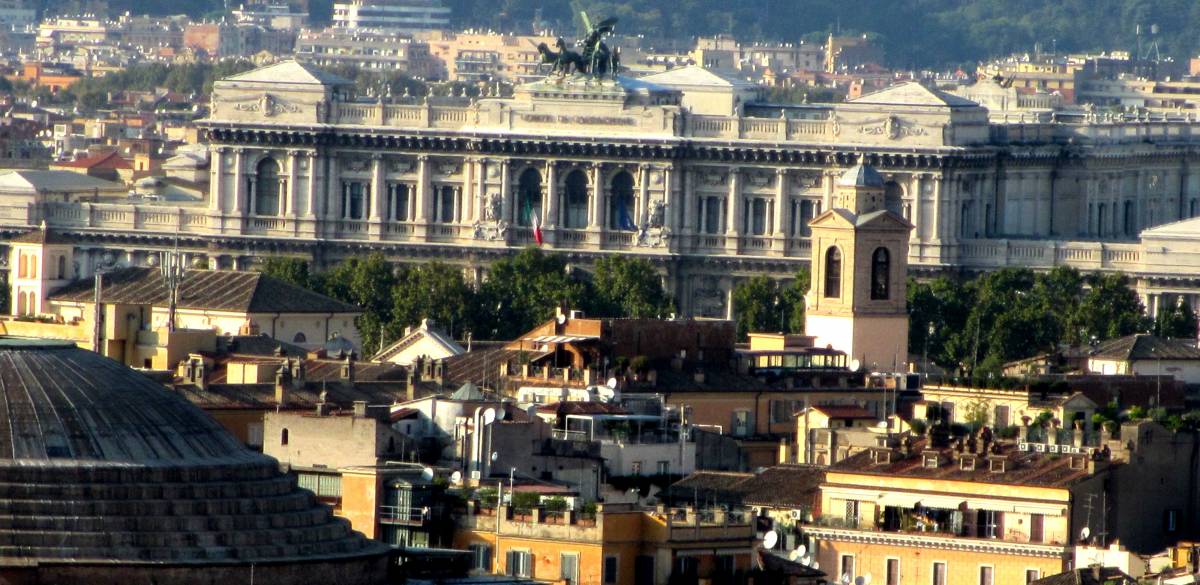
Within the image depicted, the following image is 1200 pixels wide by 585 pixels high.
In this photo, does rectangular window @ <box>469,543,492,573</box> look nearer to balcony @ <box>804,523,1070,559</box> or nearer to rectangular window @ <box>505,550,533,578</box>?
rectangular window @ <box>505,550,533,578</box>

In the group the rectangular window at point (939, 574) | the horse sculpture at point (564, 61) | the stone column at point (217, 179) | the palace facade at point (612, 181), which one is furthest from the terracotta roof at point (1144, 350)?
the stone column at point (217, 179)

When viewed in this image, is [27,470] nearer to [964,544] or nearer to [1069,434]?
[964,544]

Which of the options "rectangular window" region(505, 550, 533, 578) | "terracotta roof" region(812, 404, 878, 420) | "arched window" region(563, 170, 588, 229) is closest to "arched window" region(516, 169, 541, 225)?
"arched window" region(563, 170, 588, 229)

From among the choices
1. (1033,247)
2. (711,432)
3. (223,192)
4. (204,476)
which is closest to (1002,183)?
(1033,247)

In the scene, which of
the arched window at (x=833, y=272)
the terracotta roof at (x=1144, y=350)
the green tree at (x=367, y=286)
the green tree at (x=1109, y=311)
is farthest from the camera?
the green tree at (x=367, y=286)

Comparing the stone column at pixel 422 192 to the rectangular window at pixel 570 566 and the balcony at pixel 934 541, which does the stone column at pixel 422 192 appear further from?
the rectangular window at pixel 570 566
